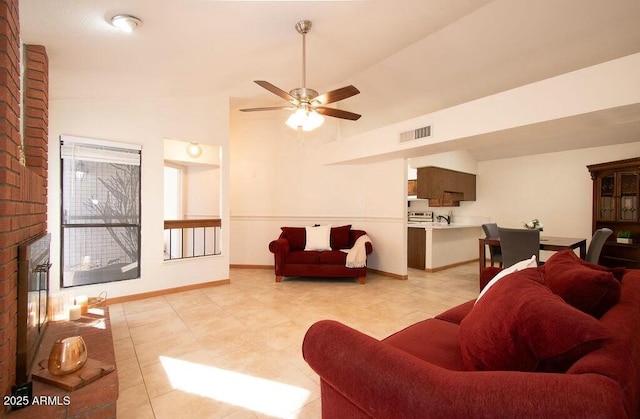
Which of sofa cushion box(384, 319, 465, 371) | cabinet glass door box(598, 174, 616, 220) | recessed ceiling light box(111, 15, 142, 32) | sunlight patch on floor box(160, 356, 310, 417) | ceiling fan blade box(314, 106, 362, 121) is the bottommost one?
sunlight patch on floor box(160, 356, 310, 417)

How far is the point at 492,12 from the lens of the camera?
2.78 metres

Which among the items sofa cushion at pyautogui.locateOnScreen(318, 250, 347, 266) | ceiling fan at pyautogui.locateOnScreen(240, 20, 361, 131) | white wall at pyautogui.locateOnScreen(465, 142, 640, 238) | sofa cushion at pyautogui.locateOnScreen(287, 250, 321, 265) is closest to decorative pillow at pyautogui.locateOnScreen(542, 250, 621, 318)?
ceiling fan at pyautogui.locateOnScreen(240, 20, 361, 131)

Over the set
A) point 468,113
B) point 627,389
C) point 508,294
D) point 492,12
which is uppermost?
point 492,12

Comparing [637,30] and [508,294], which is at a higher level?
[637,30]

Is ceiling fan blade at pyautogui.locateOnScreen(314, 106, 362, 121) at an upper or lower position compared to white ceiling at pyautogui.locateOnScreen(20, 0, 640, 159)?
lower

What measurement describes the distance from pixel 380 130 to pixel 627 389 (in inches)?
158

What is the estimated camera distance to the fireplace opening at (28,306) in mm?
1561

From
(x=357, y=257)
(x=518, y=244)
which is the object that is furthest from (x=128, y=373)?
(x=518, y=244)

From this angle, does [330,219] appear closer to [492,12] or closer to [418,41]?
[418,41]

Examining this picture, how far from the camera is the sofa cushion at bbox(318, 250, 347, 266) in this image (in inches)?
180

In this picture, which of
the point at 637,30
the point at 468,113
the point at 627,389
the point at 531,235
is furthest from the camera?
the point at 531,235

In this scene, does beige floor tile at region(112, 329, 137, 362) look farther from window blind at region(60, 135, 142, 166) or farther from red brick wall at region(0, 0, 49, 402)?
window blind at region(60, 135, 142, 166)

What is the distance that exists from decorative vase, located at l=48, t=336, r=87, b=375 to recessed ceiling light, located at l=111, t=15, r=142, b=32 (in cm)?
203

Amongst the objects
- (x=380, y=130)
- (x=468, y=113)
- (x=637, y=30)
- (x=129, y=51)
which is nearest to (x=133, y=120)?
(x=129, y=51)
